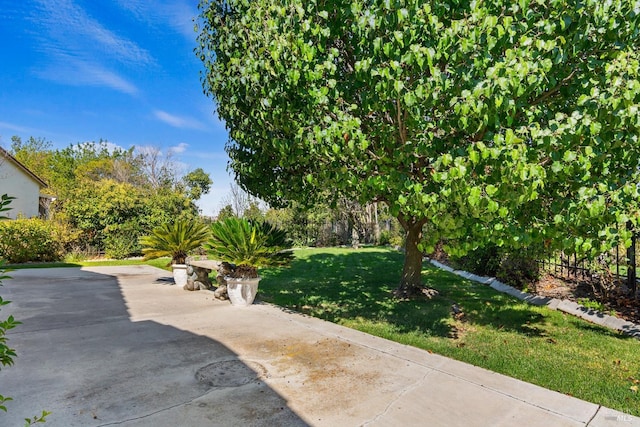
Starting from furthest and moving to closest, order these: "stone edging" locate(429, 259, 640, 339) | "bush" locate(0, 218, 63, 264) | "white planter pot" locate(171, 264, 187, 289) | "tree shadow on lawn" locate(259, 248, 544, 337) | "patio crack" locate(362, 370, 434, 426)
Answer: "bush" locate(0, 218, 63, 264), "white planter pot" locate(171, 264, 187, 289), "tree shadow on lawn" locate(259, 248, 544, 337), "stone edging" locate(429, 259, 640, 339), "patio crack" locate(362, 370, 434, 426)

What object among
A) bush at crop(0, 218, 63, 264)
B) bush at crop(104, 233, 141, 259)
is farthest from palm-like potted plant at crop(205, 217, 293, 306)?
bush at crop(104, 233, 141, 259)

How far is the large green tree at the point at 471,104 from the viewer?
303 centimetres

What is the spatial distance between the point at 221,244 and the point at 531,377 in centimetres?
493

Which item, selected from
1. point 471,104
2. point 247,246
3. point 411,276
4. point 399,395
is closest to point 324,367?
point 399,395

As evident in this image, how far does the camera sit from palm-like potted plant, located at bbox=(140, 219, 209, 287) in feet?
28.6

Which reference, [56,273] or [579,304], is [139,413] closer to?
[579,304]

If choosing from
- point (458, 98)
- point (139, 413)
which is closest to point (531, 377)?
point (458, 98)

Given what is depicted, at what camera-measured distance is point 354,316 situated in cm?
622

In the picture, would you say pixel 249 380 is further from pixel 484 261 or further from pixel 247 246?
pixel 484 261

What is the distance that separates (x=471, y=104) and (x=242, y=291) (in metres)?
4.95

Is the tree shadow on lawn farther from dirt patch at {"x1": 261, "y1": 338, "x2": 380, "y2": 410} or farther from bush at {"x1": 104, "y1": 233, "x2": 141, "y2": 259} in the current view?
bush at {"x1": 104, "y1": 233, "x2": 141, "y2": 259}

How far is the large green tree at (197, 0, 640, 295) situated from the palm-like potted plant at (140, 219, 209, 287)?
5.18 meters

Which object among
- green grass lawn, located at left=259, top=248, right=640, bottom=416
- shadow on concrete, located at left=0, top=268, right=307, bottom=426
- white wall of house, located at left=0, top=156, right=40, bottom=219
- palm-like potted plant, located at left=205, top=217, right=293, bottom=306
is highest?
white wall of house, located at left=0, top=156, right=40, bottom=219

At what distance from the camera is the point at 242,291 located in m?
6.52
